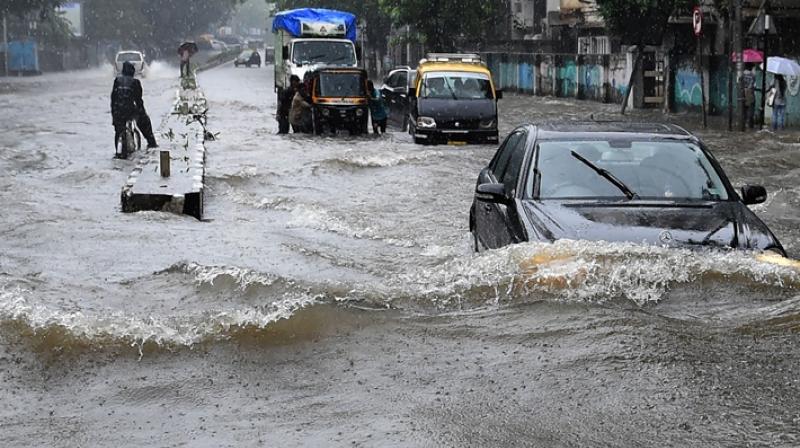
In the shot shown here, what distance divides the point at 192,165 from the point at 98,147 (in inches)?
272

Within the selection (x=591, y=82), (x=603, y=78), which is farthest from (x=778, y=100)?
(x=591, y=82)

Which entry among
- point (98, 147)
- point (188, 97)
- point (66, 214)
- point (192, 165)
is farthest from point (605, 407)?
point (188, 97)

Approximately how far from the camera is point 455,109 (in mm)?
23344

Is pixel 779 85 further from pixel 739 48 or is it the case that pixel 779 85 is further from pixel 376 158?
pixel 376 158

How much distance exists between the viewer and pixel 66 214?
1392 centimetres

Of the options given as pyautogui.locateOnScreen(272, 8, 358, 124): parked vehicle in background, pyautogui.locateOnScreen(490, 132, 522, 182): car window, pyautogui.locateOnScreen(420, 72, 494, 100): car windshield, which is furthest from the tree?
pyautogui.locateOnScreen(490, 132, 522, 182): car window

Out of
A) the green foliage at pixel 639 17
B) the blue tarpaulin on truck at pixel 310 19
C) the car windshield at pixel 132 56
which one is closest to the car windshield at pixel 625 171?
the green foliage at pixel 639 17

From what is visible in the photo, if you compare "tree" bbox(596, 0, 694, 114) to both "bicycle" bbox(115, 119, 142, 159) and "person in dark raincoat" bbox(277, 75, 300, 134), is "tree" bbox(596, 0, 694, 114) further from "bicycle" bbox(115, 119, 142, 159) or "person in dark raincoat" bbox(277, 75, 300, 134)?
"bicycle" bbox(115, 119, 142, 159)

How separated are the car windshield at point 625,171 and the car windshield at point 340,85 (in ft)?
59.1

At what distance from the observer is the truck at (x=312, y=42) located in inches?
1320

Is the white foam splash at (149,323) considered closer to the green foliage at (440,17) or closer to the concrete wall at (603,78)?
the concrete wall at (603,78)

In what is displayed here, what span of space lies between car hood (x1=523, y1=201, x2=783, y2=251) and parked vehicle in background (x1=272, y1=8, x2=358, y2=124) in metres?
24.7

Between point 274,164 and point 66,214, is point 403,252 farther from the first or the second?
point 274,164

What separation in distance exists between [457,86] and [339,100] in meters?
3.21
